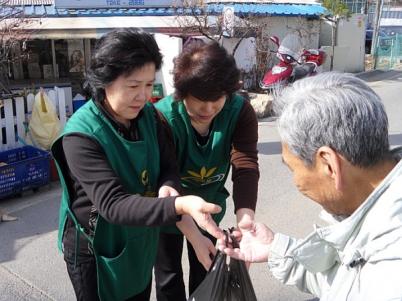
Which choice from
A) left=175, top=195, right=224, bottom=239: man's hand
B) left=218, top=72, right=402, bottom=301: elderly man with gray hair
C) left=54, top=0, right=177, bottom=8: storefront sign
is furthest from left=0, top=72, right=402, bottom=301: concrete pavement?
left=54, top=0, right=177, bottom=8: storefront sign

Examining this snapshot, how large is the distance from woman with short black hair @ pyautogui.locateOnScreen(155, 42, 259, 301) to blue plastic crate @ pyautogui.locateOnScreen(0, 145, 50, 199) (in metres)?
2.76

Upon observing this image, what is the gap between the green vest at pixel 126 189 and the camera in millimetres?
1718

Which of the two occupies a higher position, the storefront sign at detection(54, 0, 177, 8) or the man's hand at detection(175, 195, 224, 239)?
the storefront sign at detection(54, 0, 177, 8)

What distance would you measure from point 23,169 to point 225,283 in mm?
3391

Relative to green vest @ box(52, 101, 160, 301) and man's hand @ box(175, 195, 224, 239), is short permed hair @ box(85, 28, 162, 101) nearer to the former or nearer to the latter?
green vest @ box(52, 101, 160, 301)

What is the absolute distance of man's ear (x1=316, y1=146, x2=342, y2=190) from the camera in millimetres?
1227

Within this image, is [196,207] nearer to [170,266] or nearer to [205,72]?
[205,72]

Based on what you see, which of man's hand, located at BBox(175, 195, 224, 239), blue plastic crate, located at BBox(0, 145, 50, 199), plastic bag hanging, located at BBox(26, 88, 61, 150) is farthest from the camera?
plastic bag hanging, located at BBox(26, 88, 61, 150)

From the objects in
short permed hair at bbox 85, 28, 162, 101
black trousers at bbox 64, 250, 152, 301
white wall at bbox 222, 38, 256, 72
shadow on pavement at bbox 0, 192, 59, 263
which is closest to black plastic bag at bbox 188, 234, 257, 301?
black trousers at bbox 64, 250, 152, 301

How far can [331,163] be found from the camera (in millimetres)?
1236

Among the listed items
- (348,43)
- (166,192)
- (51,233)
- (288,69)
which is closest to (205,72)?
(166,192)

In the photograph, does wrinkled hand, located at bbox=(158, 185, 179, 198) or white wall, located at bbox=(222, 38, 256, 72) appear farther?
white wall, located at bbox=(222, 38, 256, 72)

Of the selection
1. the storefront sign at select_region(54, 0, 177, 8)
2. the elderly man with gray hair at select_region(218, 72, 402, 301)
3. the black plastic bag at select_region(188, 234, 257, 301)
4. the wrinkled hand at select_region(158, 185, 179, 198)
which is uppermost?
the storefront sign at select_region(54, 0, 177, 8)

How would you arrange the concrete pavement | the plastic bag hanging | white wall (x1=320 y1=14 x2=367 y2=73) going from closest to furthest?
the concrete pavement
the plastic bag hanging
white wall (x1=320 y1=14 x2=367 y2=73)
